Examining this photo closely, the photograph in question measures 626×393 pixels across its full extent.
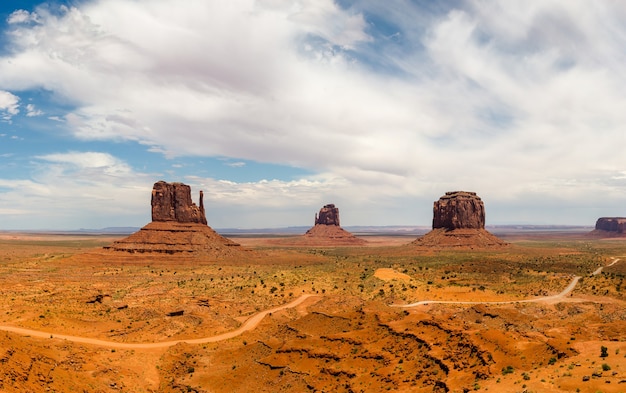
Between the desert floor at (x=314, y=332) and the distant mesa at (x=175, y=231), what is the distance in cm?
3044

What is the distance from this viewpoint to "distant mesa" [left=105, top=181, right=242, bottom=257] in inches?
4808

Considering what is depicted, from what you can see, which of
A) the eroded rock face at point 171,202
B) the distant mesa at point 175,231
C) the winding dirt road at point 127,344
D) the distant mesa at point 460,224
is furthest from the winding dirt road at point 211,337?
the distant mesa at point 460,224

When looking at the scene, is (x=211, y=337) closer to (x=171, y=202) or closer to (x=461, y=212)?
(x=171, y=202)

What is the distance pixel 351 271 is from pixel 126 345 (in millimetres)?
60479

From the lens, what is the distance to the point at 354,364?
34.1 m

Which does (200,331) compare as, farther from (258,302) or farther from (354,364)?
(354,364)

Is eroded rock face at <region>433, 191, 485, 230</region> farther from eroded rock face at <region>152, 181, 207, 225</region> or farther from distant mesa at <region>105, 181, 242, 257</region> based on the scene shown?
eroded rock face at <region>152, 181, 207, 225</region>

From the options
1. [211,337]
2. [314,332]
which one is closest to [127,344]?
[211,337]

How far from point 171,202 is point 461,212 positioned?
120344 millimetres

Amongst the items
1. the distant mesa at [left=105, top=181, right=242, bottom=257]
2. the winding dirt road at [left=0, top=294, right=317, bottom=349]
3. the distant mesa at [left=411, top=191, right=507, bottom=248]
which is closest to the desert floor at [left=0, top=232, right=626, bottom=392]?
the winding dirt road at [left=0, top=294, right=317, bottom=349]

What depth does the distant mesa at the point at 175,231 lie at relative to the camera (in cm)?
12212

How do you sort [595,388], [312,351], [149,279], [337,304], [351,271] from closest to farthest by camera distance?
[595,388]
[312,351]
[337,304]
[149,279]
[351,271]

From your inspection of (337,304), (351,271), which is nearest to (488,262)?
(351,271)

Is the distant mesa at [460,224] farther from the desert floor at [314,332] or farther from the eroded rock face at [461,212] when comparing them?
the desert floor at [314,332]
